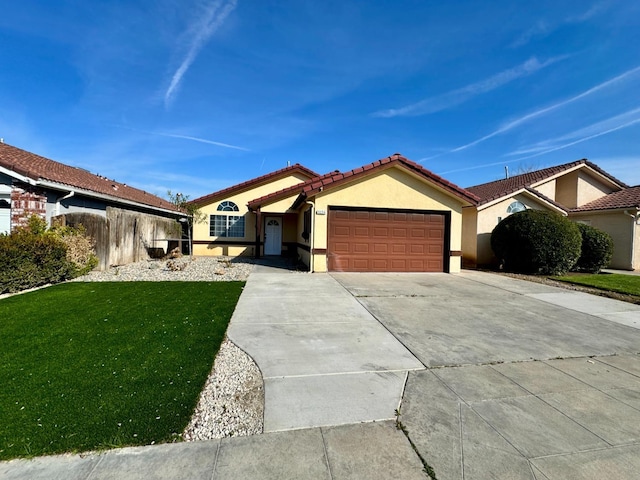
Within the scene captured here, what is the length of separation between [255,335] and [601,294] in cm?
1024

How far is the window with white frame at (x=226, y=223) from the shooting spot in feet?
60.8

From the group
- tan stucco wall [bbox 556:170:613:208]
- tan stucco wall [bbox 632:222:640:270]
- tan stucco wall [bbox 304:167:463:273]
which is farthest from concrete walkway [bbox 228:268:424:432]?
tan stucco wall [bbox 556:170:613:208]

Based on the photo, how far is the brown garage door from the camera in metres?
12.4

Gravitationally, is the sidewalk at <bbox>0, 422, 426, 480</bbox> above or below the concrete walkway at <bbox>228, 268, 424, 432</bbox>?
below

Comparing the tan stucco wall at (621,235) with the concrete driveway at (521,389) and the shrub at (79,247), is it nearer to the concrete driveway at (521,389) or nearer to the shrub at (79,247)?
the concrete driveway at (521,389)

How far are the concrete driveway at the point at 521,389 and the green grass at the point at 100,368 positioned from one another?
2447 millimetres

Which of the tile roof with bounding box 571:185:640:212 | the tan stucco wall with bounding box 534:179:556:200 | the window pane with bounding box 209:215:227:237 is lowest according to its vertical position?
the window pane with bounding box 209:215:227:237

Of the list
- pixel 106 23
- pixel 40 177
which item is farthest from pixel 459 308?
pixel 40 177

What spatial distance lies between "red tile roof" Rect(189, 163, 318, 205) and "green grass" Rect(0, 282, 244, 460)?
11.4m

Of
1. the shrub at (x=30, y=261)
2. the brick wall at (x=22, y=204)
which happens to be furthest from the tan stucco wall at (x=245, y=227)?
the brick wall at (x=22, y=204)

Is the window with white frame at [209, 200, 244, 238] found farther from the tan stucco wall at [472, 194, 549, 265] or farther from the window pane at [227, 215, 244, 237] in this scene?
the tan stucco wall at [472, 194, 549, 265]

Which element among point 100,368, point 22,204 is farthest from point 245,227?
point 100,368

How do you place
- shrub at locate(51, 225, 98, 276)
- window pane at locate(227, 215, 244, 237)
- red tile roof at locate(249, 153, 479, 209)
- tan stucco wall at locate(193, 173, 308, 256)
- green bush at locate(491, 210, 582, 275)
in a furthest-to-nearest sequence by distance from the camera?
window pane at locate(227, 215, 244, 237), tan stucco wall at locate(193, 173, 308, 256), green bush at locate(491, 210, 582, 275), red tile roof at locate(249, 153, 479, 209), shrub at locate(51, 225, 98, 276)

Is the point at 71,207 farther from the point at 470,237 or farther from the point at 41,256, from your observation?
the point at 470,237
